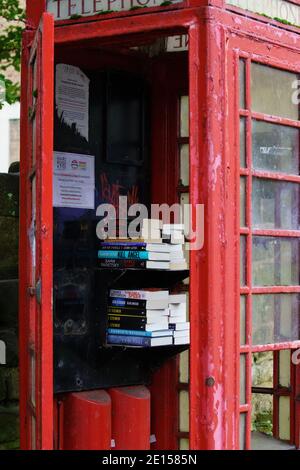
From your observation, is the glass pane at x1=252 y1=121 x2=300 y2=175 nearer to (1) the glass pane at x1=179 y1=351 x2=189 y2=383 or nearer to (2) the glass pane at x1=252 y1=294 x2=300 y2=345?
(2) the glass pane at x1=252 y1=294 x2=300 y2=345

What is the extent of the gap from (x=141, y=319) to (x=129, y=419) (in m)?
0.59

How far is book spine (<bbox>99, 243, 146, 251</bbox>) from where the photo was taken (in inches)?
155

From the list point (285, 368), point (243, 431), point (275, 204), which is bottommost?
point (243, 431)

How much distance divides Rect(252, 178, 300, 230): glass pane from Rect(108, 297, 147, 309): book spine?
0.75 m

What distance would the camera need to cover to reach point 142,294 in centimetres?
401

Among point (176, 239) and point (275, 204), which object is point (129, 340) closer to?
point (176, 239)

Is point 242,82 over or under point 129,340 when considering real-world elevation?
over

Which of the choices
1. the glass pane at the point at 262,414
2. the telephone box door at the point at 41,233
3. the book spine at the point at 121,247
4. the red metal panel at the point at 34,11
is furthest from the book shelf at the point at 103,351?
the glass pane at the point at 262,414

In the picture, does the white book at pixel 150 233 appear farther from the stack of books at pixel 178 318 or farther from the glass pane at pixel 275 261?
the glass pane at pixel 275 261

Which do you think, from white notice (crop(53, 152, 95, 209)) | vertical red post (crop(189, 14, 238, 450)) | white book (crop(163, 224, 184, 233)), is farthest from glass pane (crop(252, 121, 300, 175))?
white notice (crop(53, 152, 95, 209))

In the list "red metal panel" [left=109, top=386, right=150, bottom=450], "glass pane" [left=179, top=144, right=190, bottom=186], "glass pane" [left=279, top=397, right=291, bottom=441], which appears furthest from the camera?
"glass pane" [left=279, top=397, right=291, bottom=441]

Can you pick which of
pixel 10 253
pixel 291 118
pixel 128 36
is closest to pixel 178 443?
pixel 10 253

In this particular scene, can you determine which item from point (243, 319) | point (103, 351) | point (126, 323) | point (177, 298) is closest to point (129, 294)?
point (126, 323)

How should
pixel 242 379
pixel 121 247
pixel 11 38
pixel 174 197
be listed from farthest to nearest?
pixel 11 38, pixel 174 197, pixel 121 247, pixel 242 379
